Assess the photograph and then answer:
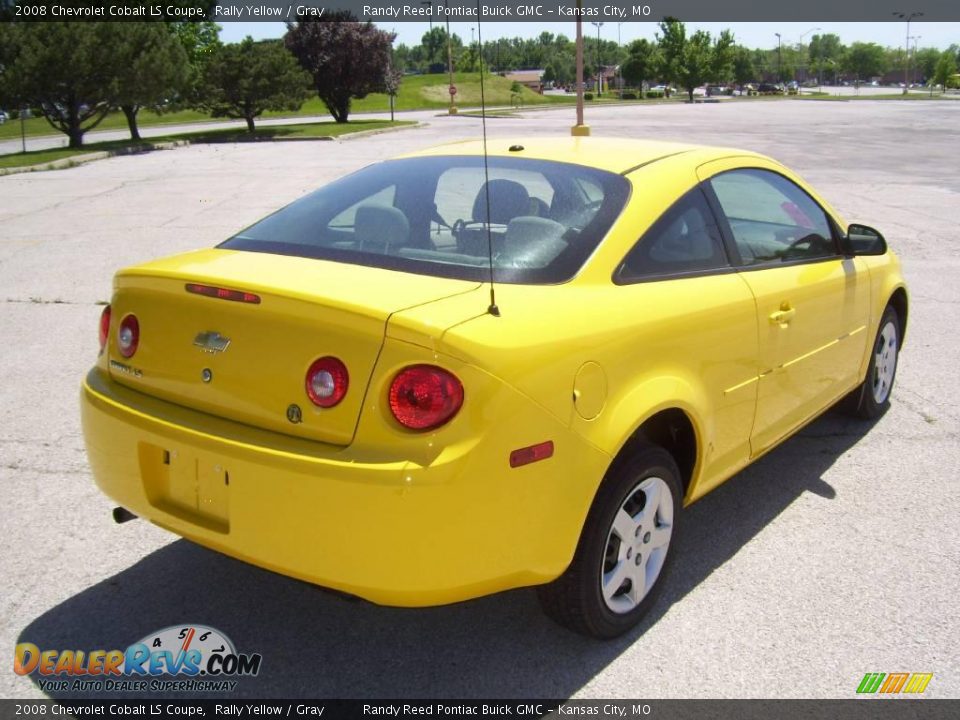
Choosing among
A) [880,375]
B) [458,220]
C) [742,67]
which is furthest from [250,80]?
[742,67]

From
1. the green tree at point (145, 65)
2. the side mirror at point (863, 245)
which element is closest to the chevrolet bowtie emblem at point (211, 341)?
the side mirror at point (863, 245)

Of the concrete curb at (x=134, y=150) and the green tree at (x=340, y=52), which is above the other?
the green tree at (x=340, y=52)

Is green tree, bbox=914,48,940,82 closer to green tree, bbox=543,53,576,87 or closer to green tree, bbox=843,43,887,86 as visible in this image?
green tree, bbox=843,43,887,86

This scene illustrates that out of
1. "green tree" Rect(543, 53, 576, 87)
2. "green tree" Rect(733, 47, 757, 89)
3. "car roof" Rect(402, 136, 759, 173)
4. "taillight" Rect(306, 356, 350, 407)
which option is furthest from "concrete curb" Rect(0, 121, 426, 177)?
"green tree" Rect(733, 47, 757, 89)

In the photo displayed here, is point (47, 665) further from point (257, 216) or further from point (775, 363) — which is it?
point (257, 216)

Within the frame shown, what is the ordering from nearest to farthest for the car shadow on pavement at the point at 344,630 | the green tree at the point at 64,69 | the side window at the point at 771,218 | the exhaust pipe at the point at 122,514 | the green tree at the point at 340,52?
the car shadow on pavement at the point at 344,630 → the exhaust pipe at the point at 122,514 → the side window at the point at 771,218 → the green tree at the point at 64,69 → the green tree at the point at 340,52

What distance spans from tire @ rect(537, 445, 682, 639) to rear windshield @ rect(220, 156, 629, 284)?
27.1 inches

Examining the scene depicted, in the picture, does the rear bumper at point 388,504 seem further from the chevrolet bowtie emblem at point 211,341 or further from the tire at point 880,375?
the tire at point 880,375

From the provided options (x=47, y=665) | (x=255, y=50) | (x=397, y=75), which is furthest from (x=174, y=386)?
(x=397, y=75)

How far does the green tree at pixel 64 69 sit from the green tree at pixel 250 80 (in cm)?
654

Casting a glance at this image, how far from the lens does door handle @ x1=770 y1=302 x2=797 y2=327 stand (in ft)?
12.1

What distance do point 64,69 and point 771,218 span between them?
29.4 metres

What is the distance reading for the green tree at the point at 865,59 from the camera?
16938 cm

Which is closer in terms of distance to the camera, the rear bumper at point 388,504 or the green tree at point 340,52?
the rear bumper at point 388,504
